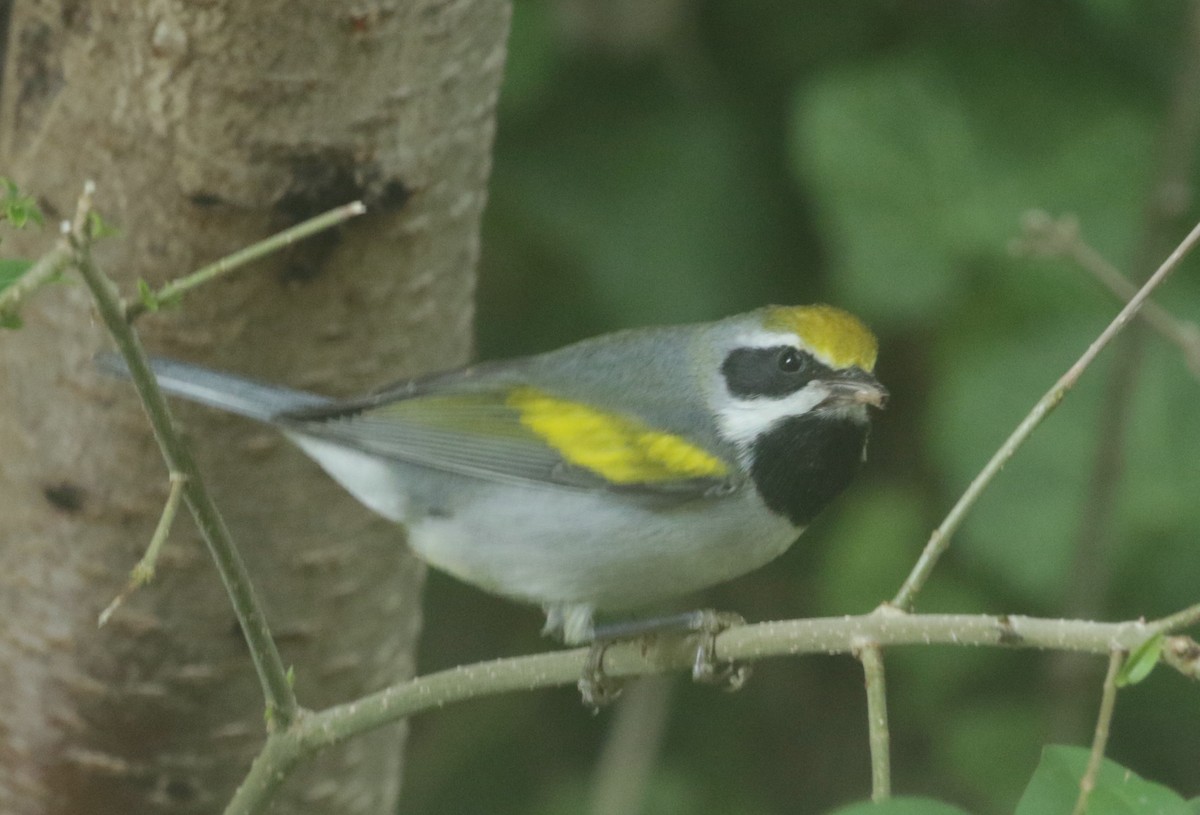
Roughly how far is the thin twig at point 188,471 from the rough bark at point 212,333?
0.65m

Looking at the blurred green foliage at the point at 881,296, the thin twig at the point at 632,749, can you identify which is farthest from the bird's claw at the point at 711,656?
the thin twig at the point at 632,749

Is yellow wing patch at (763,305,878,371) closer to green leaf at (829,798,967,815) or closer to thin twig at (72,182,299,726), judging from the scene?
thin twig at (72,182,299,726)

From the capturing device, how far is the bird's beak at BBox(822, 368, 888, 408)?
2.54 meters

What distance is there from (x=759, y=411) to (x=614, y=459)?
0.28 metres

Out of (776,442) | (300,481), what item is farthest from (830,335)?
(300,481)

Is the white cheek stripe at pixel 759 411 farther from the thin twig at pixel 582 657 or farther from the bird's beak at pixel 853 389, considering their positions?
the thin twig at pixel 582 657

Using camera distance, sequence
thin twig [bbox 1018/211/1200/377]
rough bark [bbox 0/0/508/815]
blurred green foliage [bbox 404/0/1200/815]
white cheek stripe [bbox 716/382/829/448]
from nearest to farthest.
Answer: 1. rough bark [bbox 0/0/508/815]
2. thin twig [bbox 1018/211/1200/377]
3. white cheek stripe [bbox 716/382/829/448]
4. blurred green foliage [bbox 404/0/1200/815]

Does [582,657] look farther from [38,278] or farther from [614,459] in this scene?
[38,278]

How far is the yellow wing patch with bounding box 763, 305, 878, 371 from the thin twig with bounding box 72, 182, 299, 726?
1.15m

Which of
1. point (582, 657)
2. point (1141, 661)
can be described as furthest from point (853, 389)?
point (1141, 661)

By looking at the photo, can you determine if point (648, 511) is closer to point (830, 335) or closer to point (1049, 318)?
point (830, 335)

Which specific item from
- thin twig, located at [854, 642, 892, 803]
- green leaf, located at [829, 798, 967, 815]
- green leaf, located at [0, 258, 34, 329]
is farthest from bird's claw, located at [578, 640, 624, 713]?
green leaf, located at [0, 258, 34, 329]

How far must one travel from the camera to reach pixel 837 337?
2611 millimetres

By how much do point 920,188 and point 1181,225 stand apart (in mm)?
723
